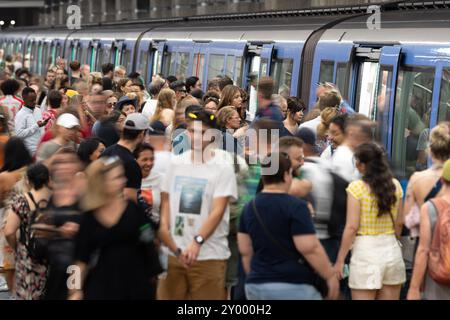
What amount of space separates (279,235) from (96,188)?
121cm

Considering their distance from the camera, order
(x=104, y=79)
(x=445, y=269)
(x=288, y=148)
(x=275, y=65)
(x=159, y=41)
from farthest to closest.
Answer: (x=159, y=41), (x=275, y=65), (x=104, y=79), (x=288, y=148), (x=445, y=269)

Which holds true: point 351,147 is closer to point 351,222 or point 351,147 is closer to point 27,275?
point 351,222

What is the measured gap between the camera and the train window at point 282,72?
19.6 meters

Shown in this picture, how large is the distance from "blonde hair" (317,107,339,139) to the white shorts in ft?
8.73

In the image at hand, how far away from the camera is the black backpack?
340 inches

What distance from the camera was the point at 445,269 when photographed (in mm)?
8195

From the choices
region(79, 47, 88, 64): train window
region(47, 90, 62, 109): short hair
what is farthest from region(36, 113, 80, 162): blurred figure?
region(79, 47, 88, 64): train window

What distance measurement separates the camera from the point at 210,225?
8391 mm

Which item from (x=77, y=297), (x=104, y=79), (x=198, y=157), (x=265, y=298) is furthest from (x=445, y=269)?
(x=104, y=79)

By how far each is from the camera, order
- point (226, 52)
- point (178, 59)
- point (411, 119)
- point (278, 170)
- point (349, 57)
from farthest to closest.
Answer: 1. point (178, 59)
2. point (226, 52)
3. point (349, 57)
4. point (411, 119)
5. point (278, 170)

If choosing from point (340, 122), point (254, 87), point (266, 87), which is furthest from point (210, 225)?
point (254, 87)

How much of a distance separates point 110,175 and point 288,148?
1.70 m
